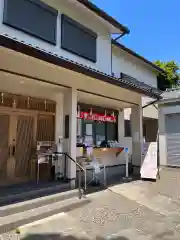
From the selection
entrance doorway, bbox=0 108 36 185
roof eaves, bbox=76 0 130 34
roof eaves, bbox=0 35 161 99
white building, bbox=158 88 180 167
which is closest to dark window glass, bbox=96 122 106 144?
roof eaves, bbox=0 35 161 99

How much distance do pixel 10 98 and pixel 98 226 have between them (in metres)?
4.80

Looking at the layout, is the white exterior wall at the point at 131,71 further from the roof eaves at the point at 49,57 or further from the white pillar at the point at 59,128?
the roof eaves at the point at 49,57

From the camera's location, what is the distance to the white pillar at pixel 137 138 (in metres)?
9.95

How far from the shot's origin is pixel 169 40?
13758mm

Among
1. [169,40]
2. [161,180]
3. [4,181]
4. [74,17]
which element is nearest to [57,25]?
[74,17]

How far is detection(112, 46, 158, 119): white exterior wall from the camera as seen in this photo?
11844 millimetres

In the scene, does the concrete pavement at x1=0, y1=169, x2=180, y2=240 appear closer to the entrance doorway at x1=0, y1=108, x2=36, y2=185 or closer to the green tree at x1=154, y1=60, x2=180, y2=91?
the entrance doorway at x1=0, y1=108, x2=36, y2=185

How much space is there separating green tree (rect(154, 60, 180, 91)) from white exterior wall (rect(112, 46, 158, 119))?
3215mm

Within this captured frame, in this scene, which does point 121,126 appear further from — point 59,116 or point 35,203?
point 35,203

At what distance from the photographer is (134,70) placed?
13461 mm

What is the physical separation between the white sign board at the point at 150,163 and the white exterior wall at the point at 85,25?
4.20 m

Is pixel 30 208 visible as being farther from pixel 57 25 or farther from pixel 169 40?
pixel 169 40

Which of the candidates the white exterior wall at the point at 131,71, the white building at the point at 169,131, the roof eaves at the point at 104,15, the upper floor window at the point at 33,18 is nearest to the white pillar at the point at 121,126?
the white exterior wall at the point at 131,71

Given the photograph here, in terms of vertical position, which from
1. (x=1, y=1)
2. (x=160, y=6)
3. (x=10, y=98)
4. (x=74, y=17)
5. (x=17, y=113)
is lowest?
(x=17, y=113)
